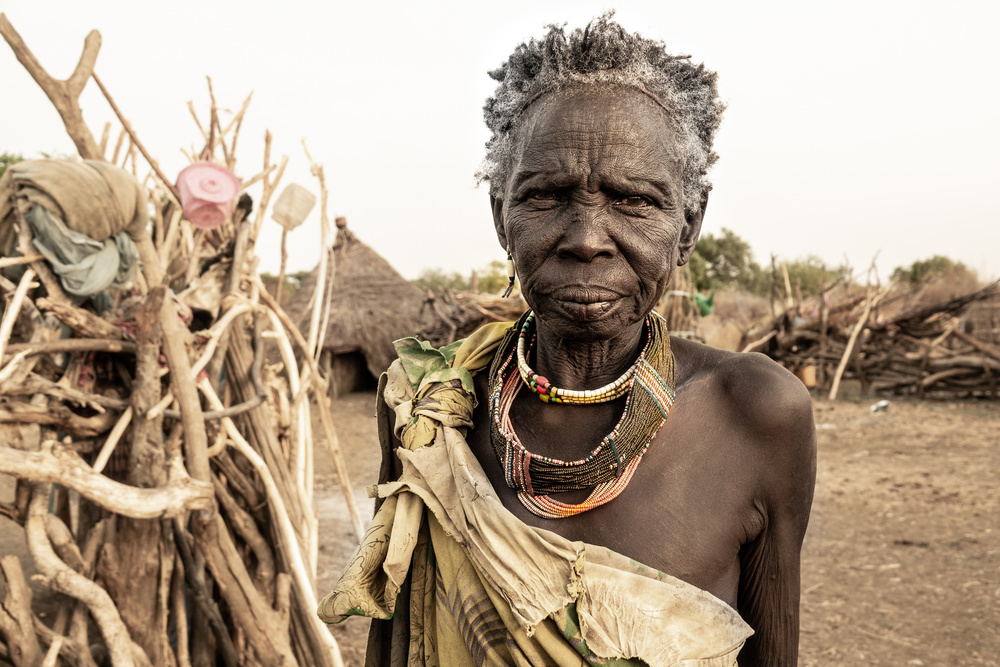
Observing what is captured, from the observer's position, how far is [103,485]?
2.52 metres

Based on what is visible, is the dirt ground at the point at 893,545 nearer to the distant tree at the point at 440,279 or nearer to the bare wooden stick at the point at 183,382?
the bare wooden stick at the point at 183,382

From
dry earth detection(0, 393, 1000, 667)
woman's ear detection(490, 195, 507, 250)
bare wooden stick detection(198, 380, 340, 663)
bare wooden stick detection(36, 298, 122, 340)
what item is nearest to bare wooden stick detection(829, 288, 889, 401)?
dry earth detection(0, 393, 1000, 667)

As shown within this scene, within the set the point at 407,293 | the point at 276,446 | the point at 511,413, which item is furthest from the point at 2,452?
the point at 407,293

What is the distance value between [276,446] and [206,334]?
2.18 ft

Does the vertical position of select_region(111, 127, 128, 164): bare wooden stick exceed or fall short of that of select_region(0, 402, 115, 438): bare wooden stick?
it exceeds it

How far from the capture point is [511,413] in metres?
1.35

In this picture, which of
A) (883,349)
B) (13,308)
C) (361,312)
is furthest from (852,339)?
(13,308)

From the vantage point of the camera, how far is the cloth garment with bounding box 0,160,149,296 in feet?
8.98

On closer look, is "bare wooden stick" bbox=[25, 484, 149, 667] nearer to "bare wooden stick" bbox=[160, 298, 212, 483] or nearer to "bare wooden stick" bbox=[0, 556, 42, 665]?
"bare wooden stick" bbox=[0, 556, 42, 665]

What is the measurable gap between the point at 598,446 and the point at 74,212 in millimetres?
2401

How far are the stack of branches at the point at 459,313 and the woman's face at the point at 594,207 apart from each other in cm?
846

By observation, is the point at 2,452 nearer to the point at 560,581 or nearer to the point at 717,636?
the point at 560,581

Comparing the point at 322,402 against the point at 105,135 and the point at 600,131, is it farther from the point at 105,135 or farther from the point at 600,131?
the point at 600,131

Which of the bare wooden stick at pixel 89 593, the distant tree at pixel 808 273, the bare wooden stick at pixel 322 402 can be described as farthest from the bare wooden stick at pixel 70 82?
the distant tree at pixel 808 273
